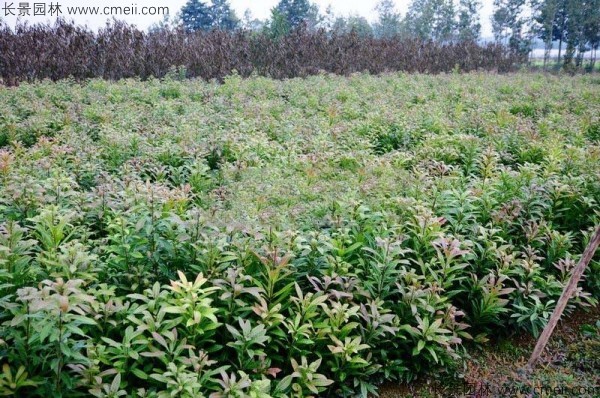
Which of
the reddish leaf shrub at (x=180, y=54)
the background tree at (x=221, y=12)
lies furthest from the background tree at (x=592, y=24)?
the background tree at (x=221, y=12)

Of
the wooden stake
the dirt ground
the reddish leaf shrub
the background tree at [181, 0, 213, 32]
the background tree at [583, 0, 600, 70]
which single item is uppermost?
the background tree at [181, 0, 213, 32]

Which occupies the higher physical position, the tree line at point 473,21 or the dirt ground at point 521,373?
the tree line at point 473,21

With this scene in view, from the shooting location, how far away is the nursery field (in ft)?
7.85

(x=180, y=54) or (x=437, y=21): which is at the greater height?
(x=437, y=21)

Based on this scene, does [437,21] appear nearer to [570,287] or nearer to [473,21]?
[473,21]

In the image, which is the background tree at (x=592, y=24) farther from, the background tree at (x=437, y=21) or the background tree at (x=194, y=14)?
the background tree at (x=194, y=14)

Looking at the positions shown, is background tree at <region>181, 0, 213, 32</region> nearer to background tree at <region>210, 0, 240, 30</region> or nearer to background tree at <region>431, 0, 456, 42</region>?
background tree at <region>210, 0, 240, 30</region>

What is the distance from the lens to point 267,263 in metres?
2.87

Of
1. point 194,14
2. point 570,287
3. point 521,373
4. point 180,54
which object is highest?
point 194,14

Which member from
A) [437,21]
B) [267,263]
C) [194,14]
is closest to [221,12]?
[194,14]

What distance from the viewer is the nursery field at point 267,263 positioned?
2.39 metres

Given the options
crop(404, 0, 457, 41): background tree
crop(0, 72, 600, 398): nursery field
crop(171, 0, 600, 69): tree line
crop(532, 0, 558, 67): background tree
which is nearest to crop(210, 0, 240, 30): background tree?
crop(171, 0, 600, 69): tree line

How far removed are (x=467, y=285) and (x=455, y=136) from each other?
11.2 ft

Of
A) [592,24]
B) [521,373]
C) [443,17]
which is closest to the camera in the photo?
[521,373]
